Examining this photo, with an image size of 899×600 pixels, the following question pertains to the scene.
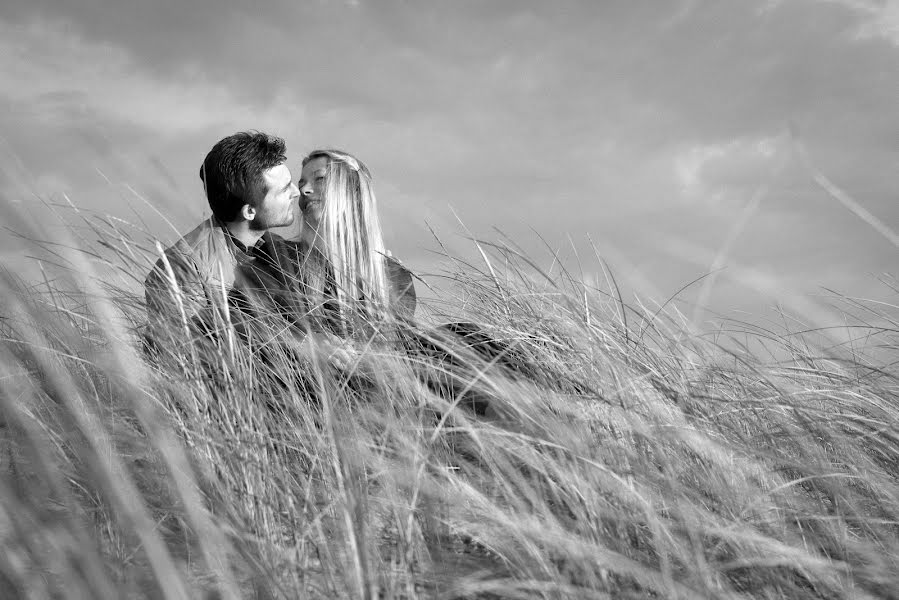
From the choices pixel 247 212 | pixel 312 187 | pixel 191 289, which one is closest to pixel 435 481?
pixel 191 289

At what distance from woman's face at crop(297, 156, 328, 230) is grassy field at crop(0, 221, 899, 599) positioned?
120 cm

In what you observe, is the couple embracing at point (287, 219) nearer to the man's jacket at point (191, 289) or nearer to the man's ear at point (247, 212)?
the man's ear at point (247, 212)

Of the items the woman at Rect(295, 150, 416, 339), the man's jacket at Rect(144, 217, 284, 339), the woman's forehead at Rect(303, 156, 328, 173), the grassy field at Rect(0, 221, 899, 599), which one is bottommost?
the grassy field at Rect(0, 221, 899, 599)

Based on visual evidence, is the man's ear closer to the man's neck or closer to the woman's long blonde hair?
the man's neck

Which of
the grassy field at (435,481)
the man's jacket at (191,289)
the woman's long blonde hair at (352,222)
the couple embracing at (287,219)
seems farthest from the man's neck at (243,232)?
the grassy field at (435,481)

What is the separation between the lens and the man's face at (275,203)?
253 cm

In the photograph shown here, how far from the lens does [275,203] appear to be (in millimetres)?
2539

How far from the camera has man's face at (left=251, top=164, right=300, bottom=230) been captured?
253 centimetres

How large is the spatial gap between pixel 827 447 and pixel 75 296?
1.62 m

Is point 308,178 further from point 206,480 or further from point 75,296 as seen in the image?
point 206,480

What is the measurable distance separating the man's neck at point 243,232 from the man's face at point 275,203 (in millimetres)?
29

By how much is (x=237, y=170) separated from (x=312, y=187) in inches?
16.5

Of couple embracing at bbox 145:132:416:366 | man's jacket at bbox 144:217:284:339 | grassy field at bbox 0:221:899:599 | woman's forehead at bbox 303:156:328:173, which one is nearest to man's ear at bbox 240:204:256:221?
couple embracing at bbox 145:132:416:366

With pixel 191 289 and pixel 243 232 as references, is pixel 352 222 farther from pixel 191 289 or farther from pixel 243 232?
pixel 191 289
